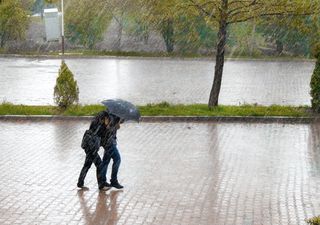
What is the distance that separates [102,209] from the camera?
9508 millimetres

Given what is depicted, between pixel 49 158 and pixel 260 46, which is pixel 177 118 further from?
pixel 260 46

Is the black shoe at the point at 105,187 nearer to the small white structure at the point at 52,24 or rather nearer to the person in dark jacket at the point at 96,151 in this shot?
the person in dark jacket at the point at 96,151

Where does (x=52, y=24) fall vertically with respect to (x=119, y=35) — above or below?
above

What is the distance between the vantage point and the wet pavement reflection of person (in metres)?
8.99

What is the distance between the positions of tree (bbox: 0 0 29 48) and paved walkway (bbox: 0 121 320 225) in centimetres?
2900

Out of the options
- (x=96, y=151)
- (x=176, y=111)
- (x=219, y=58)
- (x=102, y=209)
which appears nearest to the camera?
(x=102, y=209)

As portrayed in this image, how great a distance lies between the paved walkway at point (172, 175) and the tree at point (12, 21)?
29.0m

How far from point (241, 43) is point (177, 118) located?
25944 millimetres

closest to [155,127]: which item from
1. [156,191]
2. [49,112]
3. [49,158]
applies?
[49,112]

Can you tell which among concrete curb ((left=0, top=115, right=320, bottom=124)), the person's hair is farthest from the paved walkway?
the person's hair

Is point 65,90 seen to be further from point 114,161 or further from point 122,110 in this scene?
point 122,110

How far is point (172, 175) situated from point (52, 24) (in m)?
36.4

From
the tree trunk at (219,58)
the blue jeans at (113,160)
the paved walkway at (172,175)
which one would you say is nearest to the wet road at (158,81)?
the tree trunk at (219,58)

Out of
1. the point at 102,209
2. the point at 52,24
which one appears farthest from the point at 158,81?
the point at 52,24
